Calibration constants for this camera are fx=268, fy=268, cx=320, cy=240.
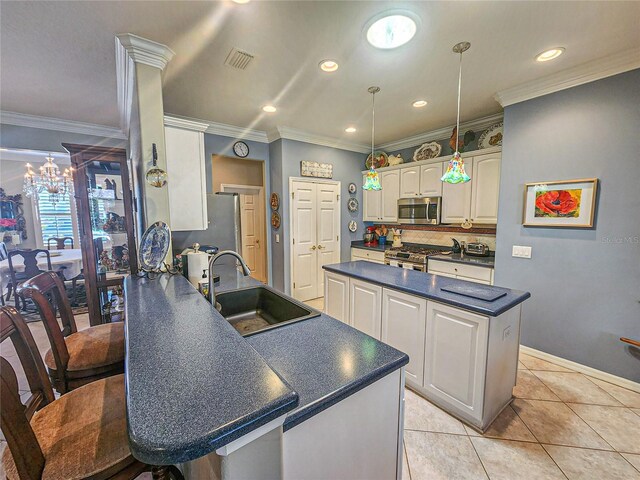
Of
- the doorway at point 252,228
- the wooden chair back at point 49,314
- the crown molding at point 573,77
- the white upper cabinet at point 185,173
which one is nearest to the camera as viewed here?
the wooden chair back at point 49,314

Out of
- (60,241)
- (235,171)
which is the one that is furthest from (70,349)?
(60,241)

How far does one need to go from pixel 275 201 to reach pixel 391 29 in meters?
2.81

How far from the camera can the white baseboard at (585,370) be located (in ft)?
7.29

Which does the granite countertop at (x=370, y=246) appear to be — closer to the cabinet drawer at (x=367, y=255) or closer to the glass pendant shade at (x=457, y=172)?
the cabinet drawer at (x=367, y=255)

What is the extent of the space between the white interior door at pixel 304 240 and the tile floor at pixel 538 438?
2.45 m

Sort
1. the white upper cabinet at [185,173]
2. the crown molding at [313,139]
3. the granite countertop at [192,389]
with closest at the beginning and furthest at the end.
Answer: the granite countertop at [192,389] → the white upper cabinet at [185,173] → the crown molding at [313,139]

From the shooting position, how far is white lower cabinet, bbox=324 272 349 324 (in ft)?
8.75

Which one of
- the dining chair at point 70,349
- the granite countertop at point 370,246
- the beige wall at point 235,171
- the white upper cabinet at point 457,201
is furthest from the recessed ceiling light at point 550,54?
the beige wall at point 235,171

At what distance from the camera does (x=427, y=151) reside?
163 inches

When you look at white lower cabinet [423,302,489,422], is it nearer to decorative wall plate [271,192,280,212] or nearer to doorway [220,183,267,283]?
decorative wall plate [271,192,280,212]

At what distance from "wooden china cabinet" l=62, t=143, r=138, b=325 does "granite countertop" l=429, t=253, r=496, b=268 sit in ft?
12.1

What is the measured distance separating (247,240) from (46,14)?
379 cm

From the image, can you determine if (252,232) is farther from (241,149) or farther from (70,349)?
(70,349)

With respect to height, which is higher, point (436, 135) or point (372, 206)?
point (436, 135)
